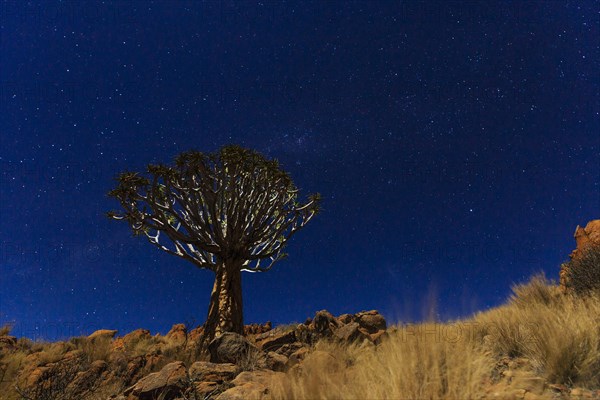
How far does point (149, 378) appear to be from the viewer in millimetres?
5348

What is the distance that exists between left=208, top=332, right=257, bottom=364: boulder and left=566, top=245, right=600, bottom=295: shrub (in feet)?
24.2

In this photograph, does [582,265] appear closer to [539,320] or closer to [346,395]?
[539,320]

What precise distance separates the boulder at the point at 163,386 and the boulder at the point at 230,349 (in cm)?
145

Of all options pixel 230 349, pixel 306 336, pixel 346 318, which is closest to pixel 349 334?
pixel 306 336

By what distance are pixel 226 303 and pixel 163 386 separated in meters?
6.45

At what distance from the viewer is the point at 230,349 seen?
22.4 ft

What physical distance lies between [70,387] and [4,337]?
8715 mm

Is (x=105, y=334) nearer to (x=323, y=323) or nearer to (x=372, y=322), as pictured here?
(x=323, y=323)

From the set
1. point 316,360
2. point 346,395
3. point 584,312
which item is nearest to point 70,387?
point 316,360

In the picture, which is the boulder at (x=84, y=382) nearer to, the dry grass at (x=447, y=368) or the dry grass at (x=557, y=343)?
the dry grass at (x=447, y=368)

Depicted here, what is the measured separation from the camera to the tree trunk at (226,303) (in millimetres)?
10938

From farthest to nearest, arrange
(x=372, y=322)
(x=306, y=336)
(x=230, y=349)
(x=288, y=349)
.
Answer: (x=372, y=322)
(x=306, y=336)
(x=288, y=349)
(x=230, y=349)

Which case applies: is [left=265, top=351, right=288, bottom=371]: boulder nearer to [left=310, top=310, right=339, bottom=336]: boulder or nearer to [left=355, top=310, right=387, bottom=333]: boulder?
[left=310, top=310, right=339, bottom=336]: boulder

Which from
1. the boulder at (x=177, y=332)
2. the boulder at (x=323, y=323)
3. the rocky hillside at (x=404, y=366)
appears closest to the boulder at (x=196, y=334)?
the boulder at (x=177, y=332)
